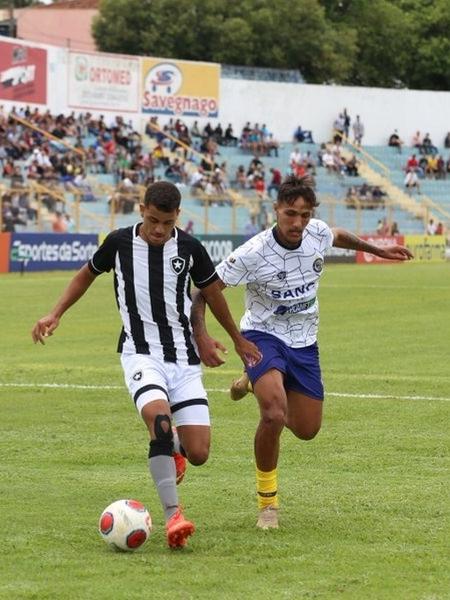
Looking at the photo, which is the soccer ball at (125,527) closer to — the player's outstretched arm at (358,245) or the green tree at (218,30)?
the player's outstretched arm at (358,245)

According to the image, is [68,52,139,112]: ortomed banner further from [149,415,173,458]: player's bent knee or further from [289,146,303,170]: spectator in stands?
[149,415,173,458]: player's bent knee

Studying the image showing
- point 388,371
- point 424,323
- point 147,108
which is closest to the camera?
point 388,371

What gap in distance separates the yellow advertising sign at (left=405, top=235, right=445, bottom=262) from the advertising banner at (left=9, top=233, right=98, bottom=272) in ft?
55.4

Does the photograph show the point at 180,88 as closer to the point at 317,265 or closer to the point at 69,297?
the point at 317,265

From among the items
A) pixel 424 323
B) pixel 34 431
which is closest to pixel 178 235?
pixel 34 431

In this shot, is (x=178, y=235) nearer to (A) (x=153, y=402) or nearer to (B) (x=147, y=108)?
(A) (x=153, y=402)

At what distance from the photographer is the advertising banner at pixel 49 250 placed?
4088 cm

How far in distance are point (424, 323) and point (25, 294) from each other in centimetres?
1021

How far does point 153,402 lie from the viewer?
25.4 feet

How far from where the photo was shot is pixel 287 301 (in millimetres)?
8648

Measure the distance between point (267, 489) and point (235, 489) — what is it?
121cm

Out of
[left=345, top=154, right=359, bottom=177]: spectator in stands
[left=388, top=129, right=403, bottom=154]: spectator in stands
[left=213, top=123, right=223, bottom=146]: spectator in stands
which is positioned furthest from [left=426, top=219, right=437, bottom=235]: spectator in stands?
[left=213, top=123, right=223, bottom=146]: spectator in stands

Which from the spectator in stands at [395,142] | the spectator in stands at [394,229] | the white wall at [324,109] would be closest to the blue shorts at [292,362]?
the spectator in stands at [394,229]

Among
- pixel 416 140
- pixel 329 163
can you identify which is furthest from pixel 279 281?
pixel 416 140
